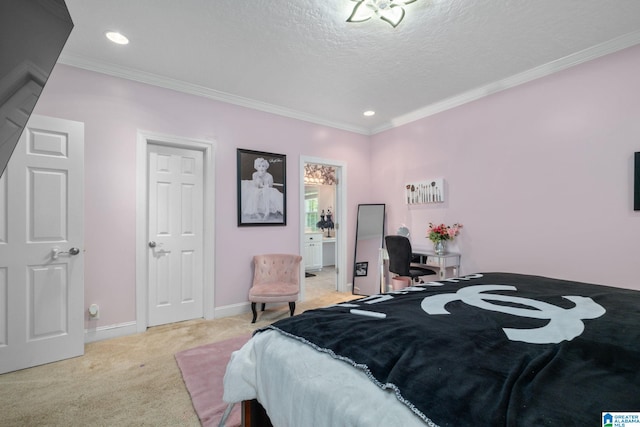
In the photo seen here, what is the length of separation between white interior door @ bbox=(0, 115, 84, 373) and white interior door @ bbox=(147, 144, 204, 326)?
0.69 meters

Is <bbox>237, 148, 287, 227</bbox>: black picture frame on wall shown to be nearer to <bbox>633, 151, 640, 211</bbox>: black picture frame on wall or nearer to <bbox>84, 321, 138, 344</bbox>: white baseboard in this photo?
<bbox>84, 321, 138, 344</bbox>: white baseboard

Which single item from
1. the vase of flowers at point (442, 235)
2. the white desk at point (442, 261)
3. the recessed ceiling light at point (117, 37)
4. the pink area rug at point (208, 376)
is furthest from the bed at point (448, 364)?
the recessed ceiling light at point (117, 37)

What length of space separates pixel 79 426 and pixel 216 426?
30.0 inches

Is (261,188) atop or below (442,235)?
atop

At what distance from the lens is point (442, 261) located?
11.1ft

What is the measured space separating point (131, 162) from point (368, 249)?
3330mm

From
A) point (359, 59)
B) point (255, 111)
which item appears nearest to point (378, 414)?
point (359, 59)

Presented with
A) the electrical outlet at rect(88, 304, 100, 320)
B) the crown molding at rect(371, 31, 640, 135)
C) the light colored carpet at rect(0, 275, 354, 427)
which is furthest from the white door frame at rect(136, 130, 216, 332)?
the crown molding at rect(371, 31, 640, 135)

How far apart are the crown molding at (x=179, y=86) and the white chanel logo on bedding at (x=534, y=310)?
306cm

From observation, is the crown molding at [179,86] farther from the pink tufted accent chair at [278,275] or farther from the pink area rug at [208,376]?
the pink area rug at [208,376]

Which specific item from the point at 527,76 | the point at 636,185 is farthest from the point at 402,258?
the point at 527,76

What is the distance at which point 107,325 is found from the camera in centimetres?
273

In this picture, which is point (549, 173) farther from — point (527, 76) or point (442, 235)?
point (442, 235)

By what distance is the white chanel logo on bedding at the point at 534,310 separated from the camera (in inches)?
41.2
